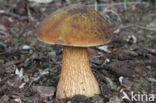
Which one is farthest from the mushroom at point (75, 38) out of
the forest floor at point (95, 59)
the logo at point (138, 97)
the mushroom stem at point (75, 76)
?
the logo at point (138, 97)

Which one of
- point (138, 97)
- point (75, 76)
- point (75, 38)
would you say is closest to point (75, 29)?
point (75, 38)

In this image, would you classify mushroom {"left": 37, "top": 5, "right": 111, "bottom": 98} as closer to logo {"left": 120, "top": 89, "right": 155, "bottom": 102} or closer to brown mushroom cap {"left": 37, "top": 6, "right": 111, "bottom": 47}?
brown mushroom cap {"left": 37, "top": 6, "right": 111, "bottom": 47}

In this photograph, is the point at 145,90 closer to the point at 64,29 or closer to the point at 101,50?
the point at 101,50

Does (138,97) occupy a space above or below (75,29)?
below

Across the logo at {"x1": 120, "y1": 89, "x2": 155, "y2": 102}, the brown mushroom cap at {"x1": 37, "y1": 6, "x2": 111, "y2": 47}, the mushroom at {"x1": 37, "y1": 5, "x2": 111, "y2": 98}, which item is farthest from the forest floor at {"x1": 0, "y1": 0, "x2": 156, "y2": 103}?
the brown mushroom cap at {"x1": 37, "y1": 6, "x2": 111, "y2": 47}

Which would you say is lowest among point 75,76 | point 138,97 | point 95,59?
Result: point 138,97

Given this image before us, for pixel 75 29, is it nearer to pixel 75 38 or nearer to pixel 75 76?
pixel 75 38
